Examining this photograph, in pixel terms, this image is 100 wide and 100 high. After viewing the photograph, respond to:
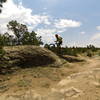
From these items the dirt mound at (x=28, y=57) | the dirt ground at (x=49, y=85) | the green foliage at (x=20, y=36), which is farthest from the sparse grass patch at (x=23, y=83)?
the green foliage at (x=20, y=36)

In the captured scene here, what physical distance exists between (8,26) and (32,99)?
2708 centimetres

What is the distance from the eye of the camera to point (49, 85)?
10938 mm

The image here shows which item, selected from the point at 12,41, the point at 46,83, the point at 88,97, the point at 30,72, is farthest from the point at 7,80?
the point at 12,41

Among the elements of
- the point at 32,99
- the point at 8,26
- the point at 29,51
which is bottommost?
the point at 32,99

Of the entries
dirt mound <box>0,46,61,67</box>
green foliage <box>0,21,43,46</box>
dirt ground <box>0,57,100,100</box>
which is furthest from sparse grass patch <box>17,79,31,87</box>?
green foliage <box>0,21,43,46</box>

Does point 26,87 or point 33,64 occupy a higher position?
point 33,64

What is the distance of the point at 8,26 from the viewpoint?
34.9m

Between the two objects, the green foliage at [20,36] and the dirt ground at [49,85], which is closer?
the dirt ground at [49,85]

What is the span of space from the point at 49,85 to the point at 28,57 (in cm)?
446

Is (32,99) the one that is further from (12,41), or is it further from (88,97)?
(12,41)

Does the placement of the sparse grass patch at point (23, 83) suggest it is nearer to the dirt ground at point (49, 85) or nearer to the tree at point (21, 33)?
the dirt ground at point (49, 85)

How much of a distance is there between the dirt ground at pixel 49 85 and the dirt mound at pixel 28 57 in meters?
1.17

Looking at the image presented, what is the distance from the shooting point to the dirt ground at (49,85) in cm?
957

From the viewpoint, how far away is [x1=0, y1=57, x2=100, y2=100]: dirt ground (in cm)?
957
